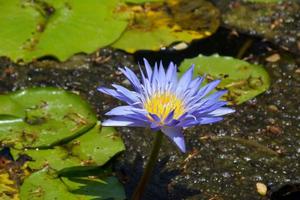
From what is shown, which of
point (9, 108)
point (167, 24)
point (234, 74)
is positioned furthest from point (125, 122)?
point (167, 24)

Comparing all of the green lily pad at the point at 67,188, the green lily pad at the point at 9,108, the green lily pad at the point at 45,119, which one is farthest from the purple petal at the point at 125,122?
the green lily pad at the point at 9,108

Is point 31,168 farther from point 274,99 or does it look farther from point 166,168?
point 274,99

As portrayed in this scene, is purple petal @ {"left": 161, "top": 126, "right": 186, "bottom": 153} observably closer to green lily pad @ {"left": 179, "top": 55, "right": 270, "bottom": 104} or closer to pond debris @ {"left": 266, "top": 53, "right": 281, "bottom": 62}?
green lily pad @ {"left": 179, "top": 55, "right": 270, "bottom": 104}

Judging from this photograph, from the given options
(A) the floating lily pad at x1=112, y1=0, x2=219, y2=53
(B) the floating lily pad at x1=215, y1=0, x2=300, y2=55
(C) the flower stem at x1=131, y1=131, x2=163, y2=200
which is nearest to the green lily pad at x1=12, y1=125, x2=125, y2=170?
(C) the flower stem at x1=131, y1=131, x2=163, y2=200

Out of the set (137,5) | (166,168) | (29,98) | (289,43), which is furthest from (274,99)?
(29,98)

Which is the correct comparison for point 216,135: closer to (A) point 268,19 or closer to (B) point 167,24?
(B) point 167,24

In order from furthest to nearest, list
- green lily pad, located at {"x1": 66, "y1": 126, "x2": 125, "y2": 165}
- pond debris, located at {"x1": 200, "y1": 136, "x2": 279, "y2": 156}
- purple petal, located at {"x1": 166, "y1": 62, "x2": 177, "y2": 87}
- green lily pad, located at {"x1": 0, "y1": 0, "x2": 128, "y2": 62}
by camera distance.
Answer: green lily pad, located at {"x1": 0, "y1": 0, "x2": 128, "y2": 62}
pond debris, located at {"x1": 200, "y1": 136, "x2": 279, "y2": 156}
green lily pad, located at {"x1": 66, "y1": 126, "x2": 125, "y2": 165}
purple petal, located at {"x1": 166, "y1": 62, "x2": 177, "y2": 87}

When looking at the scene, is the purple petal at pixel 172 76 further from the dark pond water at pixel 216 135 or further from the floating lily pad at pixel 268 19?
the floating lily pad at pixel 268 19
